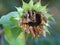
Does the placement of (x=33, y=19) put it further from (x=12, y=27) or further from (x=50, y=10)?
(x=50, y=10)

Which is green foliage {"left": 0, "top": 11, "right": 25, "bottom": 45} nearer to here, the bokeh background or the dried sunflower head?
the dried sunflower head

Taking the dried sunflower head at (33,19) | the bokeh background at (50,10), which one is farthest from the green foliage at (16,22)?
the bokeh background at (50,10)

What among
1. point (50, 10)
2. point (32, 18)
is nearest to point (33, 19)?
point (32, 18)

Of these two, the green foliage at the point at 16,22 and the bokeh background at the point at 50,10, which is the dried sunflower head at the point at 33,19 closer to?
the green foliage at the point at 16,22

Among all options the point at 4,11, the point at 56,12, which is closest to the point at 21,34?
the point at 4,11

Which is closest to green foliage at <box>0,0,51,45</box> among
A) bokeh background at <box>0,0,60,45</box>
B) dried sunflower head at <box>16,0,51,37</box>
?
dried sunflower head at <box>16,0,51,37</box>

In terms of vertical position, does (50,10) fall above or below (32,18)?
above

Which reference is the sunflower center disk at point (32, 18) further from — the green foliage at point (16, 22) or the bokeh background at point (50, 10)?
the bokeh background at point (50, 10)

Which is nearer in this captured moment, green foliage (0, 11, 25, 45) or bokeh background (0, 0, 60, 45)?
green foliage (0, 11, 25, 45)

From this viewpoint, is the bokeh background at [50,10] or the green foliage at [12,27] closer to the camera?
the green foliage at [12,27]

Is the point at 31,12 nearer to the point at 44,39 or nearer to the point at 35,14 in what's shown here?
the point at 35,14
